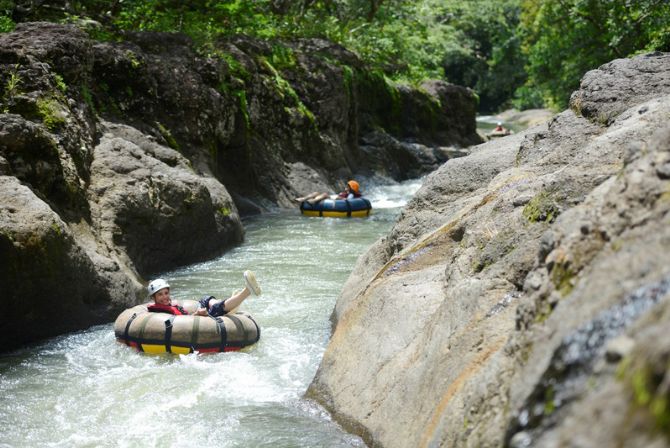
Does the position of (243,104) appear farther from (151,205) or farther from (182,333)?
(182,333)

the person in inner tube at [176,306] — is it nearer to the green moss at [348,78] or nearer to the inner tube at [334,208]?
the inner tube at [334,208]

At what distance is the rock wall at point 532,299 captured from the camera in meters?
2.58

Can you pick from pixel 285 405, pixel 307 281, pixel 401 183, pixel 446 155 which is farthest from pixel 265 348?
pixel 446 155

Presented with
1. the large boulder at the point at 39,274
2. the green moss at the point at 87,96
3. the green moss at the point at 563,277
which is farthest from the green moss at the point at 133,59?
the green moss at the point at 563,277

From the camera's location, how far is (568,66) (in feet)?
77.6

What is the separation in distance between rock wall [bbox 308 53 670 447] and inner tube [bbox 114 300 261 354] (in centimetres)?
110

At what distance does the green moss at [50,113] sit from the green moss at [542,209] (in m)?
6.72

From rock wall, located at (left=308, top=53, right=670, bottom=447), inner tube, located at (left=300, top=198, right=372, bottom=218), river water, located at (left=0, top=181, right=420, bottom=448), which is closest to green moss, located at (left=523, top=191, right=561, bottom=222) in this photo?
rock wall, located at (left=308, top=53, right=670, bottom=447)

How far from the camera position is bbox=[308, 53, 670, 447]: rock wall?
258 cm

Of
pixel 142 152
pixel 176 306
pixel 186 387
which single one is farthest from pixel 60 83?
pixel 186 387

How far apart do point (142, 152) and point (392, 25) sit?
747 inches

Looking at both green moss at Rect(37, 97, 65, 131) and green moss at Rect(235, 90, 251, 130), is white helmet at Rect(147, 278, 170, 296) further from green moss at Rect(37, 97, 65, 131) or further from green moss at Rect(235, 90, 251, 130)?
green moss at Rect(235, 90, 251, 130)

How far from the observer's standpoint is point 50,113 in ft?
33.8

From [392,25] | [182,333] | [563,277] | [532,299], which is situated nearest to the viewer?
[563,277]
